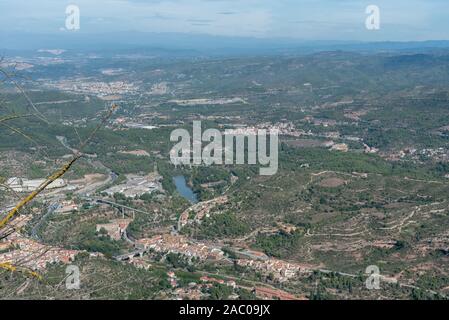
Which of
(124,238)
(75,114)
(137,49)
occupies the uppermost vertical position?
(137,49)

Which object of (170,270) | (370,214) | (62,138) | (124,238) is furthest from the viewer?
(62,138)

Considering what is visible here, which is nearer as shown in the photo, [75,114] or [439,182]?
[439,182]

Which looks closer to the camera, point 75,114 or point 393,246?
point 393,246

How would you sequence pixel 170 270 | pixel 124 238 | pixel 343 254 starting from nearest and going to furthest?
pixel 170 270, pixel 343 254, pixel 124 238

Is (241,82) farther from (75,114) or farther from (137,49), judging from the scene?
(137,49)

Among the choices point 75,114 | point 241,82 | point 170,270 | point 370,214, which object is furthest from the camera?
point 241,82
